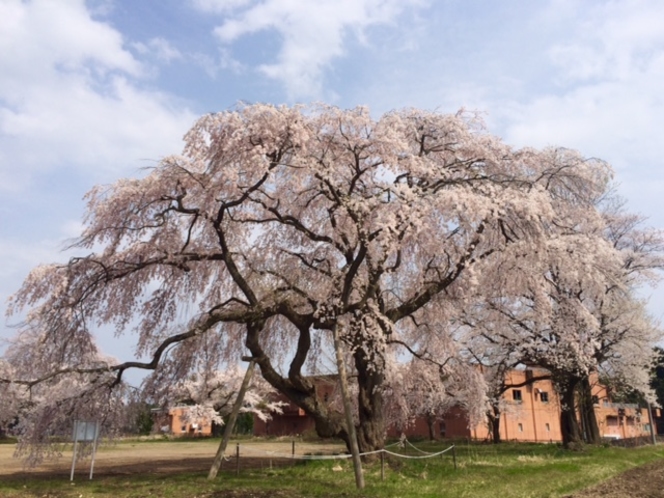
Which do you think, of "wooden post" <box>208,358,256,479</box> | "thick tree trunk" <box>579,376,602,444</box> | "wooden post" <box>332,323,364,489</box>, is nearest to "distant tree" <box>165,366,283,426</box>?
"thick tree trunk" <box>579,376,602,444</box>

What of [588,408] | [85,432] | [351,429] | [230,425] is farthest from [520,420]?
[85,432]

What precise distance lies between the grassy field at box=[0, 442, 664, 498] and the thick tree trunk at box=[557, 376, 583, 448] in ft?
29.1

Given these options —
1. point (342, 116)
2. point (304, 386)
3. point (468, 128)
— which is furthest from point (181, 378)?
point (468, 128)

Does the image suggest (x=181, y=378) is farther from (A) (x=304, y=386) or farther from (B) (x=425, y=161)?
(B) (x=425, y=161)

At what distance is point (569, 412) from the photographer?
28.4m

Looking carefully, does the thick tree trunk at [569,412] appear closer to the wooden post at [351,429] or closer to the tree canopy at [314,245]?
the tree canopy at [314,245]

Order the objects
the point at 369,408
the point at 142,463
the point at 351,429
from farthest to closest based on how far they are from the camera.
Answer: the point at 142,463 < the point at 369,408 < the point at 351,429

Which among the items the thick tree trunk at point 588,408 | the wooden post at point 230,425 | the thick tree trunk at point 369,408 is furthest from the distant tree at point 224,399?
the wooden post at point 230,425

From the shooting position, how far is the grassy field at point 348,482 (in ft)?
38.2

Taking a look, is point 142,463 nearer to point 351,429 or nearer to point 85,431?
point 85,431

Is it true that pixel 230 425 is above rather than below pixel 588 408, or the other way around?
below

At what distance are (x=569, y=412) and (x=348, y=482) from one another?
1915cm

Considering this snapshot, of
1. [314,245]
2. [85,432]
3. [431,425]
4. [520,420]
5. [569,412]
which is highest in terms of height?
[314,245]

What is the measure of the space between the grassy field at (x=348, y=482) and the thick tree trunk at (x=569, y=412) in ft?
29.1
